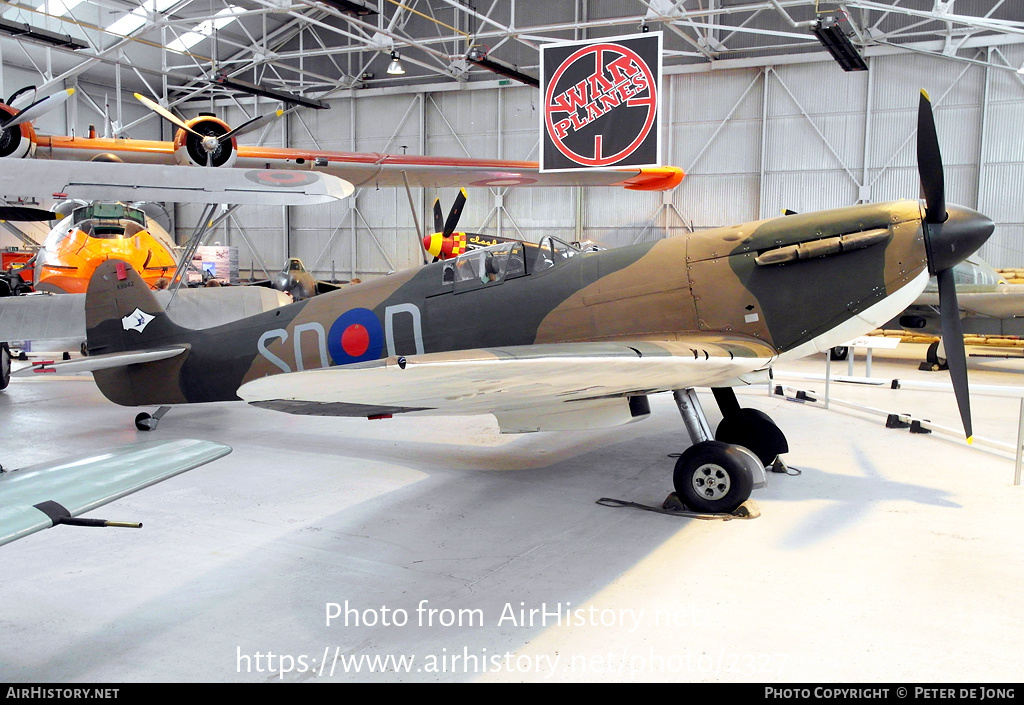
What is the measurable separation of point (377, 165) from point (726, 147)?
1261cm

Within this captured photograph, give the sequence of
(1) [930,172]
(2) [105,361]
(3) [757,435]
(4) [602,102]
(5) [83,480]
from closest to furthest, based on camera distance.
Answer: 1. (5) [83,480]
2. (1) [930,172]
3. (3) [757,435]
4. (2) [105,361]
5. (4) [602,102]

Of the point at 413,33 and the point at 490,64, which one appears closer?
the point at 490,64

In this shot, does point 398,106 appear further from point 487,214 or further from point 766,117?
point 766,117

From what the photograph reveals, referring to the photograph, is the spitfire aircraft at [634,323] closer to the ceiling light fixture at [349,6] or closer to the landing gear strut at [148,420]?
the landing gear strut at [148,420]

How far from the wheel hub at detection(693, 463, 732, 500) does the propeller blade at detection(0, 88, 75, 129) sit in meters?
9.10

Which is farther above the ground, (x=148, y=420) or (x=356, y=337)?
(x=356, y=337)

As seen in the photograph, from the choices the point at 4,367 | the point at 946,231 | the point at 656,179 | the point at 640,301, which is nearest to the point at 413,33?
the point at 656,179

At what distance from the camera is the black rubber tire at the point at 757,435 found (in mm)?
5266

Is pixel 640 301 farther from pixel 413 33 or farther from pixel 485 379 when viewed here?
pixel 413 33

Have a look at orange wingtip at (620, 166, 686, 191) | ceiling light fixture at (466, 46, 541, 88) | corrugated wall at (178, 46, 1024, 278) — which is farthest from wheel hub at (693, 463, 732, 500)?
corrugated wall at (178, 46, 1024, 278)

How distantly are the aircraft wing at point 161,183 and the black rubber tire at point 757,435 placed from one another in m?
4.72

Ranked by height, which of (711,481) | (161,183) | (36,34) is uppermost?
(36,34)

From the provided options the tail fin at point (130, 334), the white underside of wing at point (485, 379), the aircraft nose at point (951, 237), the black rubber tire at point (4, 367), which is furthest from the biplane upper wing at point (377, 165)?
the white underside of wing at point (485, 379)

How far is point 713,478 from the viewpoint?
4.34 m
